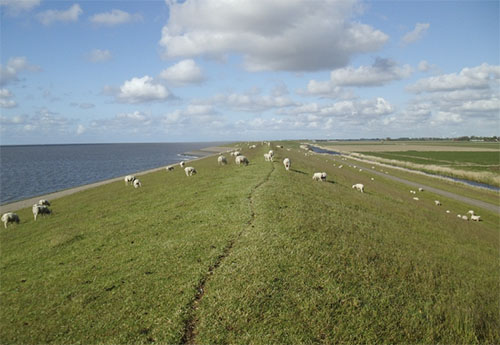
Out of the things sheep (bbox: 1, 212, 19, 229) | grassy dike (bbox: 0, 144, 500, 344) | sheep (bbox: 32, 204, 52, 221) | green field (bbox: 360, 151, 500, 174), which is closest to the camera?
grassy dike (bbox: 0, 144, 500, 344)

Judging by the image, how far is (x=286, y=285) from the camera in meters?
11.3

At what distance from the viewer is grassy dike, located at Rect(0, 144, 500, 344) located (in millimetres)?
9656

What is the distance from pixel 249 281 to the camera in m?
11.4

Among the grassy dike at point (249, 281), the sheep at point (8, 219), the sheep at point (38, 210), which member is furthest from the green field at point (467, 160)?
the sheep at point (8, 219)

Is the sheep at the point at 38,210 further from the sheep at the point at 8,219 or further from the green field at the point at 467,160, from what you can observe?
the green field at the point at 467,160

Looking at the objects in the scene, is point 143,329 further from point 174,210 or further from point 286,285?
point 174,210

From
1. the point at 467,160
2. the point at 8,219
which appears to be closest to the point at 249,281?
the point at 8,219

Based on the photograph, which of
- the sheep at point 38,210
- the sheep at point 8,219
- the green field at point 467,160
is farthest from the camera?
the green field at point 467,160

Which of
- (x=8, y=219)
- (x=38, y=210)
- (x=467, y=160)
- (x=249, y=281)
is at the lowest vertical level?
(x=8, y=219)

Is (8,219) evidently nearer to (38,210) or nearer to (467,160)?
(38,210)

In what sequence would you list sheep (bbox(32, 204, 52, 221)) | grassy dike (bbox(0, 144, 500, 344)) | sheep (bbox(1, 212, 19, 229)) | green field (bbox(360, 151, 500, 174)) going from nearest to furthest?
1. grassy dike (bbox(0, 144, 500, 344))
2. sheep (bbox(1, 212, 19, 229))
3. sheep (bbox(32, 204, 52, 221))
4. green field (bbox(360, 151, 500, 174))

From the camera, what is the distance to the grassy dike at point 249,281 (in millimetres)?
9656

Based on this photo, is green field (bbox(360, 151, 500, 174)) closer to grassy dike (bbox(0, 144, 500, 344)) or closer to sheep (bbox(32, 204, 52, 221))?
grassy dike (bbox(0, 144, 500, 344))

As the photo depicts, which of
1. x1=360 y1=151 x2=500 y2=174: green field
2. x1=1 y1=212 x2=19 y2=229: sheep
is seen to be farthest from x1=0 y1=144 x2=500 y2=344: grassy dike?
x1=360 y1=151 x2=500 y2=174: green field
